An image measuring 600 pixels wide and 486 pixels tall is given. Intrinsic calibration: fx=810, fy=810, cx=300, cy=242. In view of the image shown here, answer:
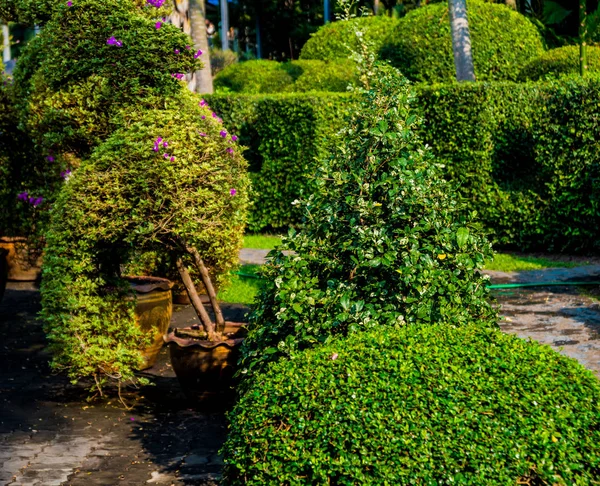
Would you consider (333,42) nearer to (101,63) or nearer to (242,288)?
(242,288)

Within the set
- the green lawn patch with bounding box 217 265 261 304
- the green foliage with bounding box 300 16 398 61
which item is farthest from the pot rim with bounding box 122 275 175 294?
the green foliage with bounding box 300 16 398 61

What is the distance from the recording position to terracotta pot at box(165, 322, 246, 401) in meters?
7.27

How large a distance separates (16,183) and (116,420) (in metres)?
5.59

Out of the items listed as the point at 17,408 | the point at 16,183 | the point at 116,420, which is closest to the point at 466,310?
the point at 116,420

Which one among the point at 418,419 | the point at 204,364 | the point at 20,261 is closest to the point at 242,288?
the point at 20,261

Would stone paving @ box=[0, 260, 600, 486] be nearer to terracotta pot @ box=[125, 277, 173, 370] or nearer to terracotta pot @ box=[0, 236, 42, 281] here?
terracotta pot @ box=[125, 277, 173, 370]

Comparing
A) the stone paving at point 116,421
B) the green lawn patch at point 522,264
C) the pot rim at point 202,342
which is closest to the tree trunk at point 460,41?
the green lawn patch at point 522,264

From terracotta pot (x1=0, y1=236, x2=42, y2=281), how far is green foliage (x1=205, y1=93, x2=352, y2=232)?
4.28 meters

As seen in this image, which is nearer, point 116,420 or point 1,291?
point 116,420

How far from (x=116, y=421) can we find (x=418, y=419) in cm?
387

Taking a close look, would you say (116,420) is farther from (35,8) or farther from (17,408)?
(35,8)

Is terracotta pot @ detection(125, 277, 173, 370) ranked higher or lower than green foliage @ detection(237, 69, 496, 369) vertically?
lower

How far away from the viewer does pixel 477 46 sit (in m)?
17.3

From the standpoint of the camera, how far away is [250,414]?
173 inches
